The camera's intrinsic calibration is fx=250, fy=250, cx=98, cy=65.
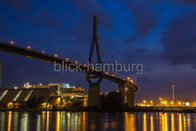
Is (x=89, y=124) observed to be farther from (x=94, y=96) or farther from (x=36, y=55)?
(x=94, y=96)

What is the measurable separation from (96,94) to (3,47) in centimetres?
3127

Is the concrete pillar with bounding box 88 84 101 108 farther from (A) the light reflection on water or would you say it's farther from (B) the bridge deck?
(A) the light reflection on water

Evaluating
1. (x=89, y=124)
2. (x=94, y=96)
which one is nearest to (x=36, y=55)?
(x=94, y=96)

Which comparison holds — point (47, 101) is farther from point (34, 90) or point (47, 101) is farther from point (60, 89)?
point (60, 89)

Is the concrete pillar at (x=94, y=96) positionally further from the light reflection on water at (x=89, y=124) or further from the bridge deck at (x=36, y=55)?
the light reflection on water at (x=89, y=124)

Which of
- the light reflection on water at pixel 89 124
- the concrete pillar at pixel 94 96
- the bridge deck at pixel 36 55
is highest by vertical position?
the bridge deck at pixel 36 55

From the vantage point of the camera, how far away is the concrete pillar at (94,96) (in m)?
Result: 72.1

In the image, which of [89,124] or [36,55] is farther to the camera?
[36,55]

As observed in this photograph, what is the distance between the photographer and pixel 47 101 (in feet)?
383

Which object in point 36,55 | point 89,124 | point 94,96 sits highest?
point 36,55

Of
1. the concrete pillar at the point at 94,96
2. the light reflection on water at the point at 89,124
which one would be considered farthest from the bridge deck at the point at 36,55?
the light reflection on water at the point at 89,124

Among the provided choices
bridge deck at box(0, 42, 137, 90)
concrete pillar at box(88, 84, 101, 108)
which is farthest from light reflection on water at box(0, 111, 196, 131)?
concrete pillar at box(88, 84, 101, 108)

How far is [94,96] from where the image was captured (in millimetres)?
72688

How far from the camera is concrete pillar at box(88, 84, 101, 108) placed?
72131 millimetres
